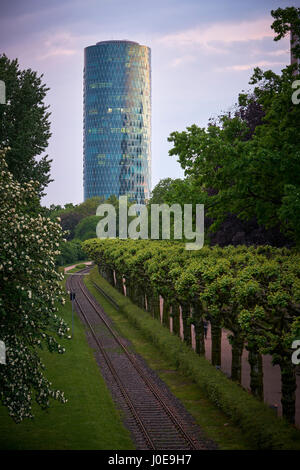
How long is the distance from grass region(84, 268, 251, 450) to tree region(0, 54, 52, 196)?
→ 19.2 m

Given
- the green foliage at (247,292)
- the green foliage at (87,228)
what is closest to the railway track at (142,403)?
the green foliage at (247,292)

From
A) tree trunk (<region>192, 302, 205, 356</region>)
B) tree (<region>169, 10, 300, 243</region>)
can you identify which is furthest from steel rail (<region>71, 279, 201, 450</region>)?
tree (<region>169, 10, 300, 243</region>)

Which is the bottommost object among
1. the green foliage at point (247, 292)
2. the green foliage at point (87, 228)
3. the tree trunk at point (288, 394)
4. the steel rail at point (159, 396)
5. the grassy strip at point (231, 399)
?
the steel rail at point (159, 396)

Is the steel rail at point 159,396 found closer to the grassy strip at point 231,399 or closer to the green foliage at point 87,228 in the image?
the grassy strip at point 231,399

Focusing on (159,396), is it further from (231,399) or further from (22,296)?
(22,296)

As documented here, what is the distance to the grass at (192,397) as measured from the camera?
2373 cm

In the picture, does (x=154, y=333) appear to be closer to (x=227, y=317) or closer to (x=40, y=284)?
(x=227, y=317)

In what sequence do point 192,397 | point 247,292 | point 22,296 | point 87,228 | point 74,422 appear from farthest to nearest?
point 87,228, point 192,397, point 247,292, point 74,422, point 22,296

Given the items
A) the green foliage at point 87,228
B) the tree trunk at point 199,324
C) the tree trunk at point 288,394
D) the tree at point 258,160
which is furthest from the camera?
the green foliage at point 87,228

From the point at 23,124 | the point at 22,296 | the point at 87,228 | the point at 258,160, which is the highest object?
the point at 23,124

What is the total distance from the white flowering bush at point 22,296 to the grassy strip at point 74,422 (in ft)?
7.16

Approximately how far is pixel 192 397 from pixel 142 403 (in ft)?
10.1

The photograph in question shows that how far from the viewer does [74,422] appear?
25312mm

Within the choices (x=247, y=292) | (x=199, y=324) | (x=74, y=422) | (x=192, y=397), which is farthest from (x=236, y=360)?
(x=74, y=422)
